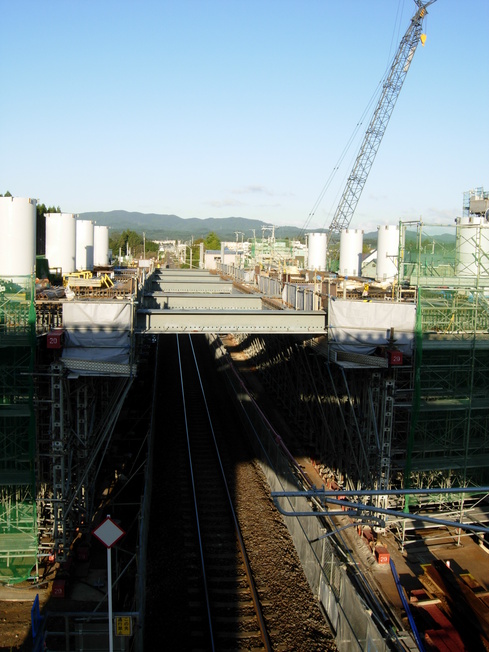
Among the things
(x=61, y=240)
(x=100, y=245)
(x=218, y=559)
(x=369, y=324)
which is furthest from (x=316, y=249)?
(x=218, y=559)

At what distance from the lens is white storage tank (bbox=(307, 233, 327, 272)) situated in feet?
99.0

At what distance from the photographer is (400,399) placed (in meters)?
14.9

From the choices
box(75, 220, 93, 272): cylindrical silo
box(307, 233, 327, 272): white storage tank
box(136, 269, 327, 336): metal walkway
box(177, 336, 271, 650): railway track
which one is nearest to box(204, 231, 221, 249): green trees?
box(307, 233, 327, 272): white storage tank

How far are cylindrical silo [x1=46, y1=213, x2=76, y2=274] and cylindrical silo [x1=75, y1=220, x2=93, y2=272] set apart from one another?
5.94 metres

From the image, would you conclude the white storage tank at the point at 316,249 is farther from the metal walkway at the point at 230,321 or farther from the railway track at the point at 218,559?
the metal walkway at the point at 230,321

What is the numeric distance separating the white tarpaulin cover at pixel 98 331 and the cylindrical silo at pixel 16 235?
2377 millimetres

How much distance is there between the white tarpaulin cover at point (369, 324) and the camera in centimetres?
1477

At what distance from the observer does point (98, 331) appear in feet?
45.2

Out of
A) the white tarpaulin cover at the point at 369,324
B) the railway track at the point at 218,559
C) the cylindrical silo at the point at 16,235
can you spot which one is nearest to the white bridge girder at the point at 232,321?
the white tarpaulin cover at the point at 369,324

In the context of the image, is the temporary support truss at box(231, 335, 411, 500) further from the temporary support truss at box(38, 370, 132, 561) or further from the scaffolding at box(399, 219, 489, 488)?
the temporary support truss at box(38, 370, 132, 561)

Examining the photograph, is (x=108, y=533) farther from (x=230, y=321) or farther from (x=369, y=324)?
(x=369, y=324)

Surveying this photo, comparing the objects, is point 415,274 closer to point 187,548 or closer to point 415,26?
point 187,548

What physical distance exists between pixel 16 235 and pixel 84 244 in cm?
1304

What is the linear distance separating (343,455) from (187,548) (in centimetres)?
514
